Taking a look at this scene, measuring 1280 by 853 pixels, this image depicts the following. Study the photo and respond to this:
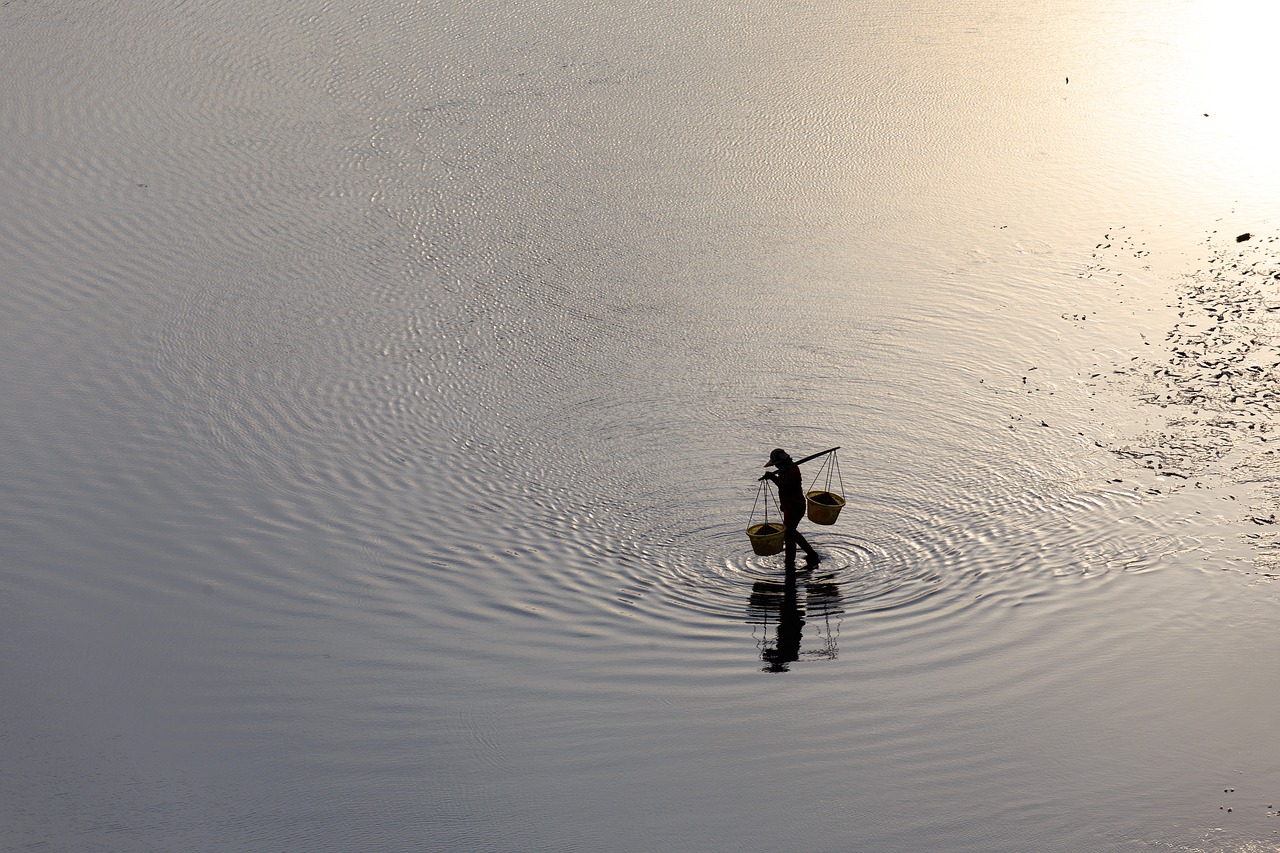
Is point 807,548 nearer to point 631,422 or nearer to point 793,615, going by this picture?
point 793,615

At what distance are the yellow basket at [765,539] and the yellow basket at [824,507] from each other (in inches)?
8.7

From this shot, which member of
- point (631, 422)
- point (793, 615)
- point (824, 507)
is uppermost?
point (631, 422)

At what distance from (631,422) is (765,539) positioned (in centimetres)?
188

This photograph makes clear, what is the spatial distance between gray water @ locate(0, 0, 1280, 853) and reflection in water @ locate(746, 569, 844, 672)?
3 centimetres

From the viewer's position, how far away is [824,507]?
274 inches

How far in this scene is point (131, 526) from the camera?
763 cm

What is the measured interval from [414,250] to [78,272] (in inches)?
107

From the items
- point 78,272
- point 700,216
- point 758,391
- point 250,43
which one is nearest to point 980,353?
point 758,391

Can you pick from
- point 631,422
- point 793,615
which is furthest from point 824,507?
point 631,422

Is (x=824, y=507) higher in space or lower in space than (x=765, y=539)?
higher

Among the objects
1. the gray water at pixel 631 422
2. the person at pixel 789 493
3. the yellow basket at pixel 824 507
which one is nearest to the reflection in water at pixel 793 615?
the gray water at pixel 631 422

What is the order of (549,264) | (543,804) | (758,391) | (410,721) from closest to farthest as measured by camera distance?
(543,804) < (410,721) < (758,391) < (549,264)

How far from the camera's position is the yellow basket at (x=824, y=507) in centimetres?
696

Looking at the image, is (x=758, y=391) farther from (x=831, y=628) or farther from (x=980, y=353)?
(x=831, y=628)
